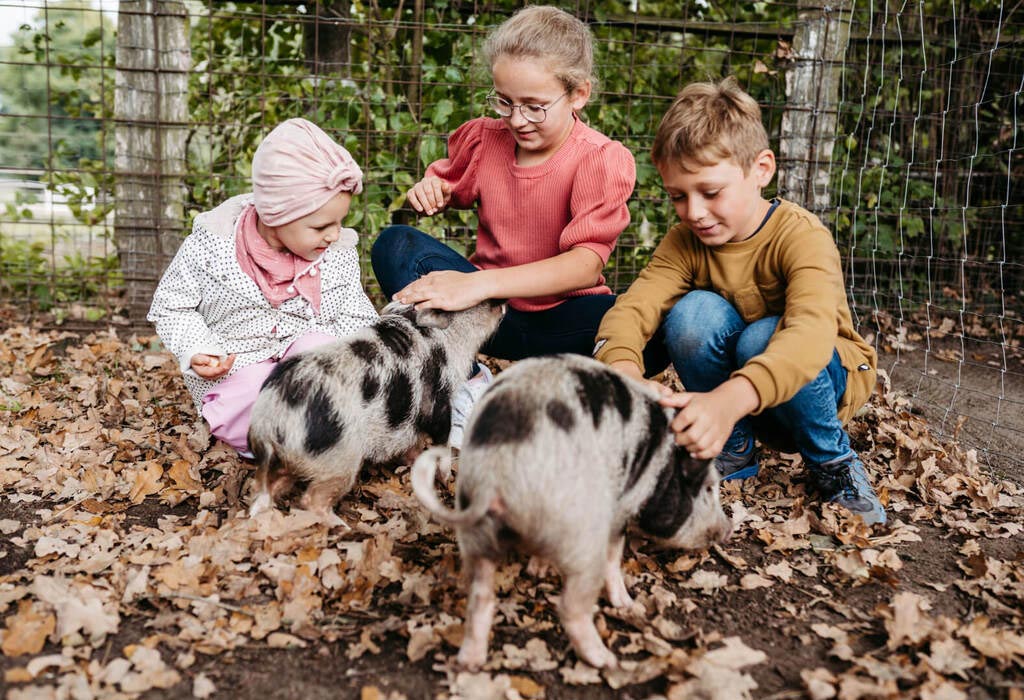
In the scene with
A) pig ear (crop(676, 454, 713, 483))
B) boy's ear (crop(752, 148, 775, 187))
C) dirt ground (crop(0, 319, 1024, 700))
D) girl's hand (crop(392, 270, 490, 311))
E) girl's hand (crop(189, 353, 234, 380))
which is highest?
boy's ear (crop(752, 148, 775, 187))

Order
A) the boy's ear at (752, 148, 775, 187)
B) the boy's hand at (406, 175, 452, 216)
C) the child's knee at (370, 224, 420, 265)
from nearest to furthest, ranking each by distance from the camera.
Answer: the boy's ear at (752, 148, 775, 187)
the boy's hand at (406, 175, 452, 216)
the child's knee at (370, 224, 420, 265)

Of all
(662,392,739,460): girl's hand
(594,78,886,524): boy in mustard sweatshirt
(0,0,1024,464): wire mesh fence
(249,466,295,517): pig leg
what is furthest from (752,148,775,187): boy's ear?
(0,0,1024,464): wire mesh fence

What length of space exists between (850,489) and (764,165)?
1.46 metres

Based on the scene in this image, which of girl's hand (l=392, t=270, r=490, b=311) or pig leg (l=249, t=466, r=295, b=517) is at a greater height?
girl's hand (l=392, t=270, r=490, b=311)

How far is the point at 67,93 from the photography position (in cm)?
691

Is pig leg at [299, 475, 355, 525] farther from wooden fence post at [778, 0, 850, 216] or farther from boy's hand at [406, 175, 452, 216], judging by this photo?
wooden fence post at [778, 0, 850, 216]

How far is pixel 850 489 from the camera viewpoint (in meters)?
3.61

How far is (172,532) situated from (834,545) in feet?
8.85

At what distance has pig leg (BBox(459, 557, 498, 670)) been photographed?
2.44 meters

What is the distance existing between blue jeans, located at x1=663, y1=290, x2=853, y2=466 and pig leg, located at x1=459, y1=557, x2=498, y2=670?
61.1 inches

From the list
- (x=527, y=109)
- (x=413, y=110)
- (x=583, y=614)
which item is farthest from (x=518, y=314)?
(x=413, y=110)

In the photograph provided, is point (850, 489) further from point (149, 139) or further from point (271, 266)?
point (149, 139)

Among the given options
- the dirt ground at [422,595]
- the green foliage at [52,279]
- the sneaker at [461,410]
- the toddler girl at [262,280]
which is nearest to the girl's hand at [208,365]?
the toddler girl at [262,280]

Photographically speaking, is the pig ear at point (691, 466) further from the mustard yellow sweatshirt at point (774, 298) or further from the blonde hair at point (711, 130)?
the blonde hair at point (711, 130)
